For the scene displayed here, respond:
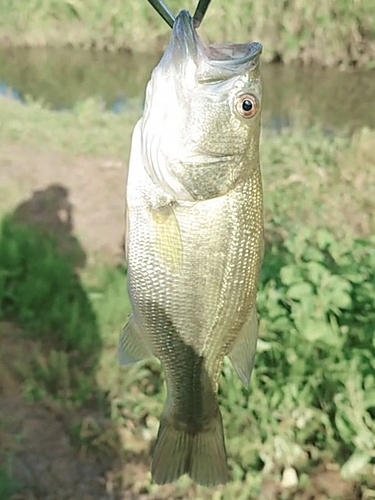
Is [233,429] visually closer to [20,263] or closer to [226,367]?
[226,367]

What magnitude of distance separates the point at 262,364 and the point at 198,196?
6.45 ft

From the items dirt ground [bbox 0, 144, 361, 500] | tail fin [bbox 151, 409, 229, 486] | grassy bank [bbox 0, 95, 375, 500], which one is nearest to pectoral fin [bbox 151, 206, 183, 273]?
tail fin [bbox 151, 409, 229, 486]

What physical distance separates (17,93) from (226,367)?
8998 millimetres

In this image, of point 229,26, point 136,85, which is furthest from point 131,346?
point 229,26

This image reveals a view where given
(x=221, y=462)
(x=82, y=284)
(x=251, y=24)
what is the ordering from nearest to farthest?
(x=221, y=462), (x=82, y=284), (x=251, y=24)

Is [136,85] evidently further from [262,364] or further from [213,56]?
[213,56]

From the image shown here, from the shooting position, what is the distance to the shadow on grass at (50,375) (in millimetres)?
3348

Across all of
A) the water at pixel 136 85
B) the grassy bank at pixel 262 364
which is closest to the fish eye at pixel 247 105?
the grassy bank at pixel 262 364

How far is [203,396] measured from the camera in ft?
6.72

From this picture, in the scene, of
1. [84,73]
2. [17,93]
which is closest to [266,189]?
[17,93]

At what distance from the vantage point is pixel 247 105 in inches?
70.7

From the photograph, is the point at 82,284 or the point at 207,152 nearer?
the point at 207,152

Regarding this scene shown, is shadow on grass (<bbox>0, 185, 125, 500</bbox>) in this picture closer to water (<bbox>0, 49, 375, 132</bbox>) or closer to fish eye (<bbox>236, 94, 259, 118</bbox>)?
fish eye (<bbox>236, 94, 259, 118</bbox>)

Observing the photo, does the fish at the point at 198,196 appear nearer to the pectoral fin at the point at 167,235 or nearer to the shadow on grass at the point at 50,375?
the pectoral fin at the point at 167,235
